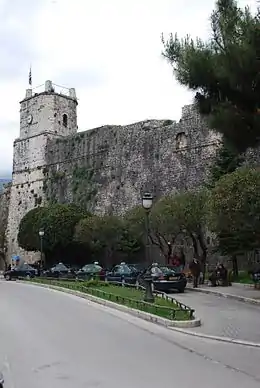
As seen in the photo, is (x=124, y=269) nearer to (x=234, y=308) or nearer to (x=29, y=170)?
(x=234, y=308)

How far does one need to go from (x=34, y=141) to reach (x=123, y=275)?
31846 millimetres

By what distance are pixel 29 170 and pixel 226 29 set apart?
46.4 meters

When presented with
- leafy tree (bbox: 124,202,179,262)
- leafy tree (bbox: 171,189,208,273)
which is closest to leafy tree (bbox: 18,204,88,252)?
leafy tree (bbox: 124,202,179,262)

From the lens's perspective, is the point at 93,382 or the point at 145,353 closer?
the point at 93,382

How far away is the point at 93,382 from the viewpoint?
6.59 metres

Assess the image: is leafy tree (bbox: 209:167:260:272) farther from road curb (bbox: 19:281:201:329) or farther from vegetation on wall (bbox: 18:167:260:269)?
road curb (bbox: 19:281:201:329)

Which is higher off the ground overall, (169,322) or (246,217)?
(246,217)

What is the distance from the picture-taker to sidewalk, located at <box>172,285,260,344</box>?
1103 centimetres

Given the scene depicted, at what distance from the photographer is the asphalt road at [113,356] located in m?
6.70

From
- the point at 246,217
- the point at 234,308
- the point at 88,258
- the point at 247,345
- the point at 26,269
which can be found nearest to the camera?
the point at 247,345

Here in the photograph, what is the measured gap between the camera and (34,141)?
5528 cm

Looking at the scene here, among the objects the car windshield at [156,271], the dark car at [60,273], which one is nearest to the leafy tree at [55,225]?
the dark car at [60,273]

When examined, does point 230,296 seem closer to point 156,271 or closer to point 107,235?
point 156,271

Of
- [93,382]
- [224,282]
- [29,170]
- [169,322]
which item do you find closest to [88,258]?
[29,170]
